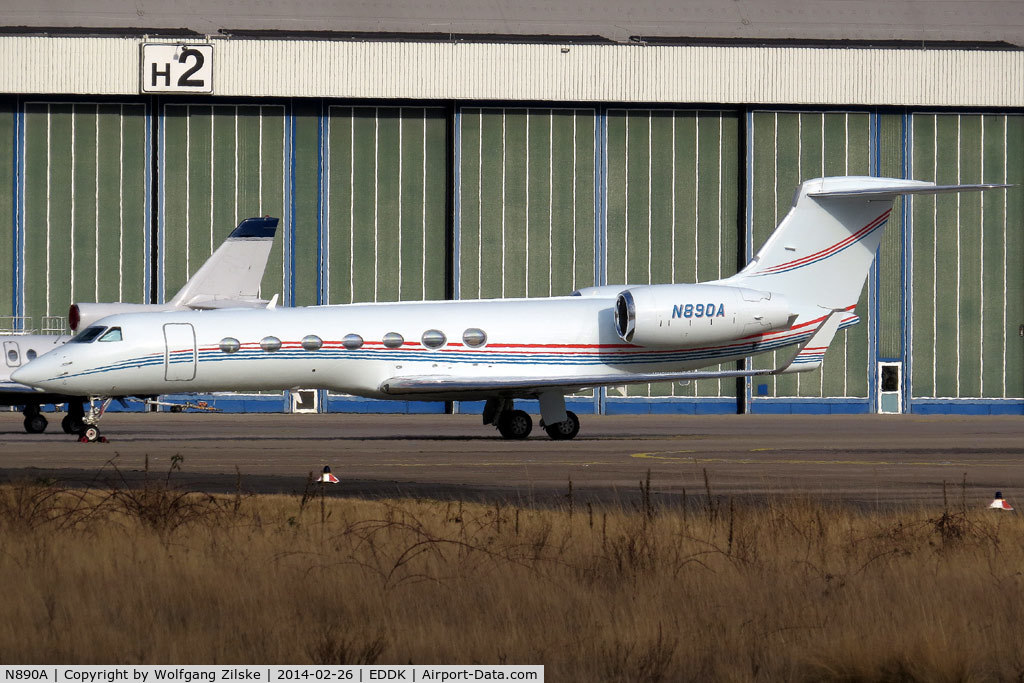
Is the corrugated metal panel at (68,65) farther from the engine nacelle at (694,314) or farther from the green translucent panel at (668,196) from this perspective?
the engine nacelle at (694,314)

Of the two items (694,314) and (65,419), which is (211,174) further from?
(694,314)

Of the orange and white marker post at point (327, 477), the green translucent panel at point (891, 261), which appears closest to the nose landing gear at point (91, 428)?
the orange and white marker post at point (327, 477)

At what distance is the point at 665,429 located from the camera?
3828 centimetres

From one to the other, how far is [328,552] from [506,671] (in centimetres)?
422

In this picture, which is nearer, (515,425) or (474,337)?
(474,337)

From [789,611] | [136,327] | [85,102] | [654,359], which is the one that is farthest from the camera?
[85,102]

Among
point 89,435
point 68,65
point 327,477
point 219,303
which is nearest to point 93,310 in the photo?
point 219,303

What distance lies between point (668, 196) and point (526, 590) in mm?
43833

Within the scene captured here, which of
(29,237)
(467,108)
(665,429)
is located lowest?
(665,429)

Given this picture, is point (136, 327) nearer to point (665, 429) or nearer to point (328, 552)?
point (665, 429)

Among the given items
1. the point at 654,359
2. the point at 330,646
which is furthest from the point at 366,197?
the point at 330,646

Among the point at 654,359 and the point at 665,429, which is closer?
the point at 654,359

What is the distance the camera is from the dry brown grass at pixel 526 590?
25.8 feet

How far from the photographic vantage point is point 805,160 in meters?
52.6
